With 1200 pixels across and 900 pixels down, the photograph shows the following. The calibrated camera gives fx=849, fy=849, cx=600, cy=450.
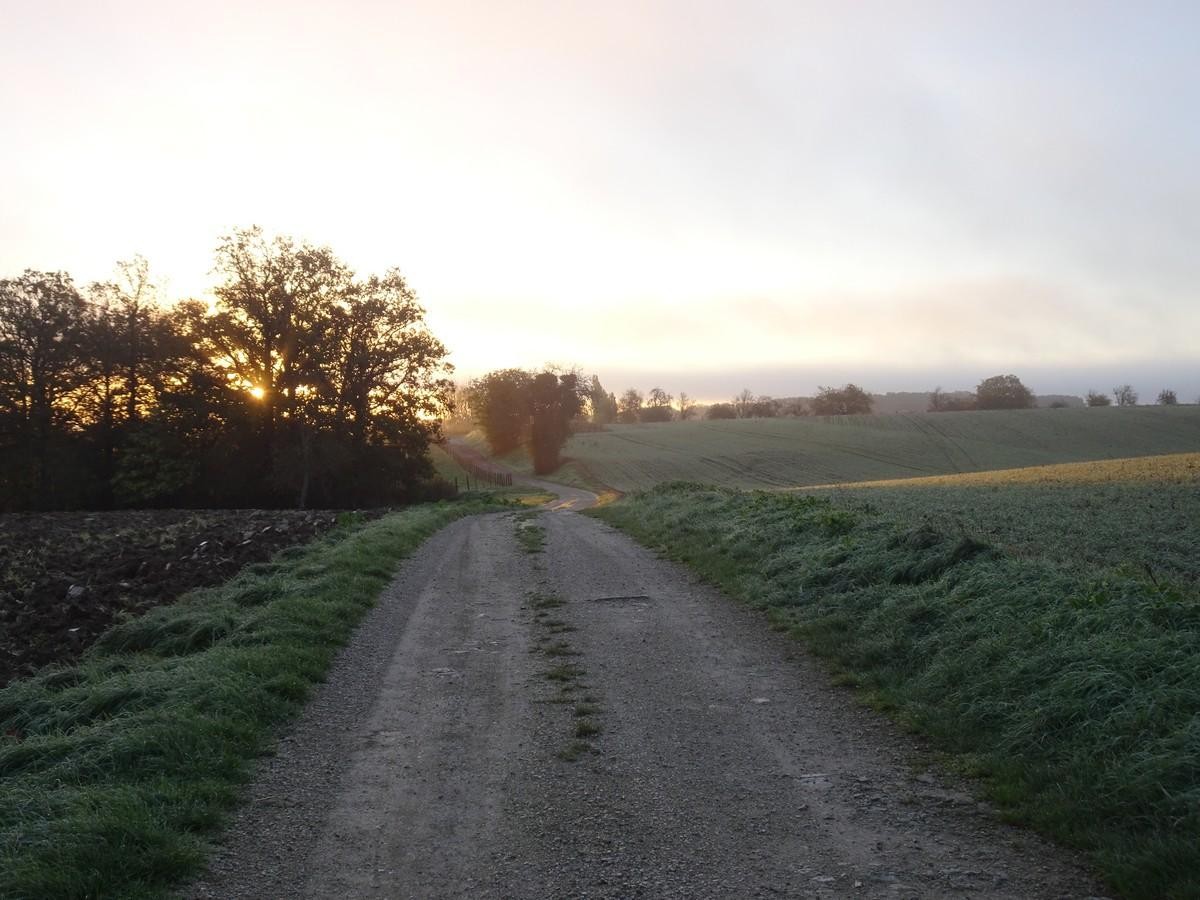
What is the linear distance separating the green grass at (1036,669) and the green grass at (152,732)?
16.9ft

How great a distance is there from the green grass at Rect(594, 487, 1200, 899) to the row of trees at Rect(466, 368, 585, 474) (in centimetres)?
6660

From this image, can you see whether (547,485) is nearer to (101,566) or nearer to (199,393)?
(199,393)

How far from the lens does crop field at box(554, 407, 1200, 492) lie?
228 feet

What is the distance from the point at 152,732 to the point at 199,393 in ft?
140

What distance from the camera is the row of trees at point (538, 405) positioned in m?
79.2

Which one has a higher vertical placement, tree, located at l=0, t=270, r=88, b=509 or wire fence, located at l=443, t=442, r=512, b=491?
tree, located at l=0, t=270, r=88, b=509

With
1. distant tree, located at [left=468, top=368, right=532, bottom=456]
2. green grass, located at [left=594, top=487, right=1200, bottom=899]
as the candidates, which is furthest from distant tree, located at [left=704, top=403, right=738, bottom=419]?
green grass, located at [left=594, top=487, right=1200, bottom=899]

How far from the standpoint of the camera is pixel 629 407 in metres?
163

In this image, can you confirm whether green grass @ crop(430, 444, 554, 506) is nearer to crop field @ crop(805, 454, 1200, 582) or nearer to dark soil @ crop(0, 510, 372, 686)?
dark soil @ crop(0, 510, 372, 686)

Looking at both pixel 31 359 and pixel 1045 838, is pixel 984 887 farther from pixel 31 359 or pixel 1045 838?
pixel 31 359

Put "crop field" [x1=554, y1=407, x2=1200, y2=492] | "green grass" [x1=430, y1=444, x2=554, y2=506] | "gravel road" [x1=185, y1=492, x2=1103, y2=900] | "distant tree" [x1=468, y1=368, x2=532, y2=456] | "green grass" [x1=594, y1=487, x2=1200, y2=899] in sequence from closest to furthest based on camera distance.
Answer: "gravel road" [x1=185, y1=492, x2=1103, y2=900]
"green grass" [x1=594, y1=487, x2=1200, y2=899]
"green grass" [x1=430, y1=444, x2=554, y2=506]
"crop field" [x1=554, y1=407, x2=1200, y2=492]
"distant tree" [x1=468, y1=368, x2=532, y2=456]

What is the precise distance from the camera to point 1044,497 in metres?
23.7

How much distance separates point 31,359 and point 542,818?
46934 millimetres

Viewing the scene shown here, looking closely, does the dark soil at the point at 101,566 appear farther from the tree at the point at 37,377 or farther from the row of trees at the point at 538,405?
the row of trees at the point at 538,405
